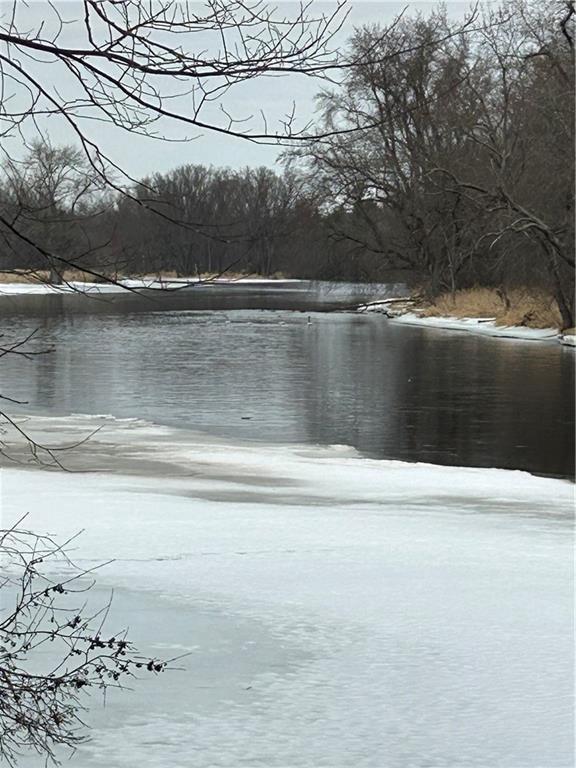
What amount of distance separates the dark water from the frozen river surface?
4397 millimetres

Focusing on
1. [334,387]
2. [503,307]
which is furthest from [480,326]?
[334,387]

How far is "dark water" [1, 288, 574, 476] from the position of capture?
1605 centimetres

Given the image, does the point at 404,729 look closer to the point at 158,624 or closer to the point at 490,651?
the point at 490,651

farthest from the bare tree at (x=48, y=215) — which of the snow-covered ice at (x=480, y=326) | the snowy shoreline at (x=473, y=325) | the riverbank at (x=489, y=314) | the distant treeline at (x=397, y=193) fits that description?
the snow-covered ice at (x=480, y=326)

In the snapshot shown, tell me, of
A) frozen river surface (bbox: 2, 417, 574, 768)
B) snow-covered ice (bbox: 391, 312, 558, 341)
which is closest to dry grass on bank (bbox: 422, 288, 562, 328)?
snow-covered ice (bbox: 391, 312, 558, 341)

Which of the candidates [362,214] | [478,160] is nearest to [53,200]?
[478,160]

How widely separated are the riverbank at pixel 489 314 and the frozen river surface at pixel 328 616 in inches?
887

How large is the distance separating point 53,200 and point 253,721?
7.43 ft

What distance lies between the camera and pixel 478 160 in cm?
4250

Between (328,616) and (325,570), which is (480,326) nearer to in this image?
(325,570)

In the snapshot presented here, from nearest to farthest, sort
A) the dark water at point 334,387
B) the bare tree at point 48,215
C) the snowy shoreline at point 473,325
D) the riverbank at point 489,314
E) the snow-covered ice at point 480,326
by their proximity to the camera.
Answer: the bare tree at point 48,215 → the dark water at point 334,387 → the snowy shoreline at point 473,325 → the snow-covered ice at point 480,326 → the riverbank at point 489,314

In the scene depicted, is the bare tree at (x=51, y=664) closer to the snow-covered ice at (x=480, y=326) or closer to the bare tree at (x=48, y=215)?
the bare tree at (x=48, y=215)

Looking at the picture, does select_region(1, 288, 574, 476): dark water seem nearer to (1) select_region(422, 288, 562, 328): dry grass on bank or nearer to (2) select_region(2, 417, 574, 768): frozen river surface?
(1) select_region(422, 288, 562, 328): dry grass on bank

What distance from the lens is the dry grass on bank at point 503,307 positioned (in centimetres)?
3800
